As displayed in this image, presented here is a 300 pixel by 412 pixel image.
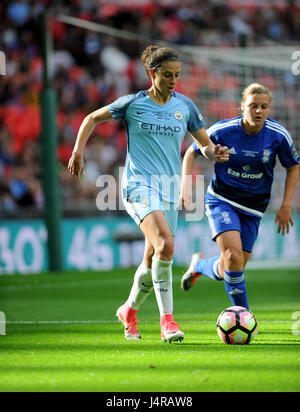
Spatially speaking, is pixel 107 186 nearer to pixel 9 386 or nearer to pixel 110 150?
pixel 110 150

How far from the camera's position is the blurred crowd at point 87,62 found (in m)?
16.2

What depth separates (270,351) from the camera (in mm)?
5227

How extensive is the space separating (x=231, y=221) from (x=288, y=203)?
18.9 inches

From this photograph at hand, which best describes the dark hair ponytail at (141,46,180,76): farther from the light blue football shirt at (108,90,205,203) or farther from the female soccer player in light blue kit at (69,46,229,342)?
the light blue football shirt at (108,90,205,203)

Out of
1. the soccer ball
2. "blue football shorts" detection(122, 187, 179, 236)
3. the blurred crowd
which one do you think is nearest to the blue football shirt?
"blue football shorts" detection(122, 187, 179, 236)

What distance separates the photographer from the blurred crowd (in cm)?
1620

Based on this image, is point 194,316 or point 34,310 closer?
point 194,316

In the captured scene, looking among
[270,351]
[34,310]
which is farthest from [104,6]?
[270,351]

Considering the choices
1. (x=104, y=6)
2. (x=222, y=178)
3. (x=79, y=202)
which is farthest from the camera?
(x=104, y=6)

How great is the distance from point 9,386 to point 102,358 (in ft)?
3.29

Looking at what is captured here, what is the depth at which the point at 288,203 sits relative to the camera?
21.1 ft

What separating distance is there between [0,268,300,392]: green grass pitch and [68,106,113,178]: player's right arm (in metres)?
1.24

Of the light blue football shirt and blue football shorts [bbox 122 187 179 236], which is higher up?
the light blue football shirt

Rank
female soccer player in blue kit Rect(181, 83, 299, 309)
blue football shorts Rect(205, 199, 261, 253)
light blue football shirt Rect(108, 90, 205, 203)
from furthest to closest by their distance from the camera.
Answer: blue football shorts Rect(205, 199, 261, 253) < female soccer player in blue kit Rect(181, 83, 299, 309) < light blue football shirt Rect(108, 90, 205, 203)
